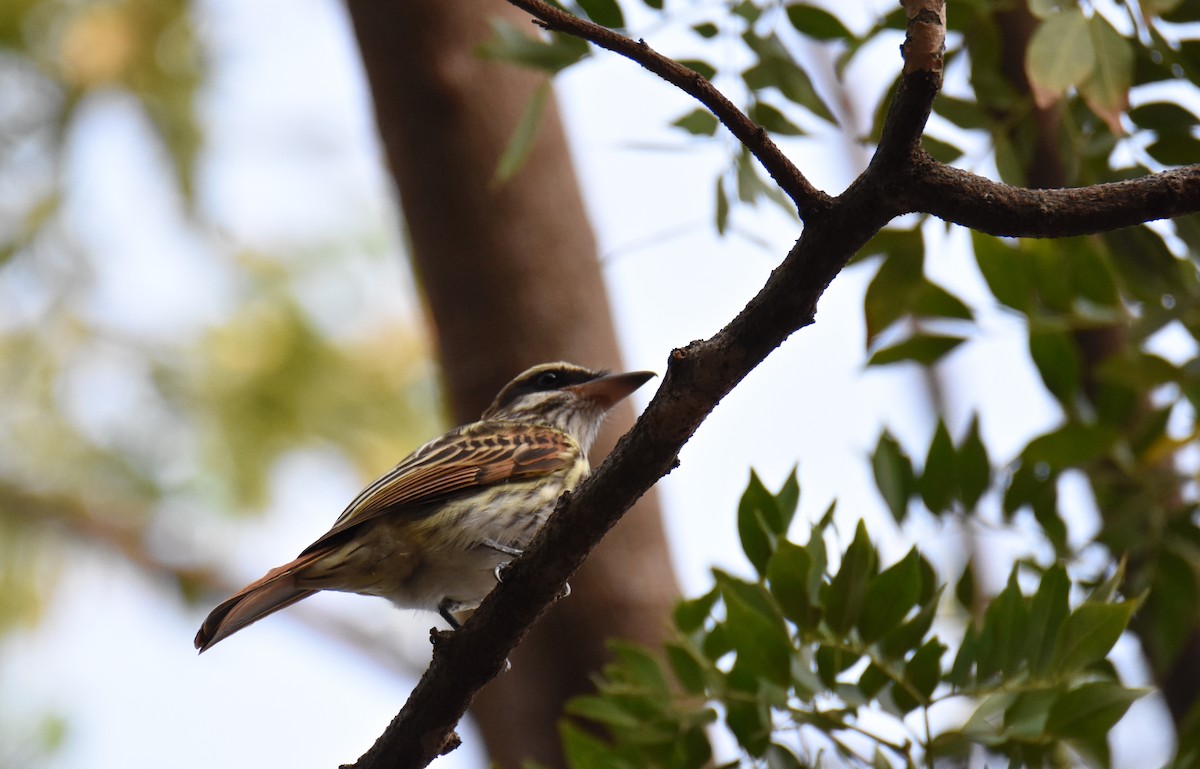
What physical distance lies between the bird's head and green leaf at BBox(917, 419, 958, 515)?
129cm

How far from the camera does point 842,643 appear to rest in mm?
2875

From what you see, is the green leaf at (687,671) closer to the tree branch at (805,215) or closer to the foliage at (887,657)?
the foliage at (887,657)

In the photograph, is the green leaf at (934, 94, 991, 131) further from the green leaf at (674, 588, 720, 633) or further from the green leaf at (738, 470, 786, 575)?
the green leaf at (674, 588, 720, 633)

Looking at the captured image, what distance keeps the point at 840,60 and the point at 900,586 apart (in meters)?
1.62

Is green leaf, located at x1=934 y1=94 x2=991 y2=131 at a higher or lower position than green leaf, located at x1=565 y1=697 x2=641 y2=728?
higher

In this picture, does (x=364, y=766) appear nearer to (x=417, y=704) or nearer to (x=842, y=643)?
(x=417, y=704)

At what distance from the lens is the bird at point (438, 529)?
353 cm

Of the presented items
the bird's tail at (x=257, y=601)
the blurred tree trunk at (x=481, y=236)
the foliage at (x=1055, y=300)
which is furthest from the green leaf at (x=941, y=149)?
the blurred tree trunk at (x=481, y=236)

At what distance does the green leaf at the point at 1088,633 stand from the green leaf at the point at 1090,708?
0.06m

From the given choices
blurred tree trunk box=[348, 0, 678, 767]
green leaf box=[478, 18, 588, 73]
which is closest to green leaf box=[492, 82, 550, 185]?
green leaf box=[478, 18, 588, 73]

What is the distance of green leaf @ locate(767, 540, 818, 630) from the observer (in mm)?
2830

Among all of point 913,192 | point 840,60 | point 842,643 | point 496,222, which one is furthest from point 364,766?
point 496,222

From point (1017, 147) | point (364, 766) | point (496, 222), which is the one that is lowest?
point (364, 766)

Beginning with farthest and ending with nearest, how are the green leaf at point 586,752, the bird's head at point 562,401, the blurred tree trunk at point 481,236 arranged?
1. the blurred tree trunk at point 481,236
2. the bird's head at point 562,401
3. the green leaf at point 586,752
